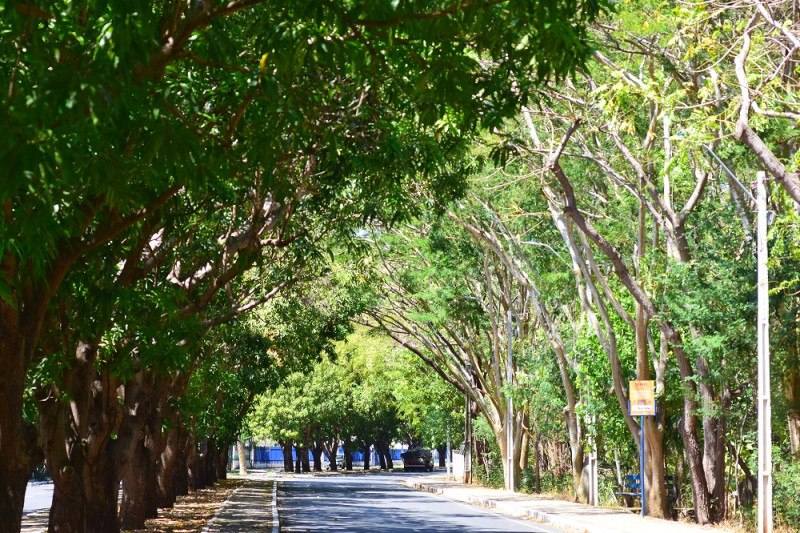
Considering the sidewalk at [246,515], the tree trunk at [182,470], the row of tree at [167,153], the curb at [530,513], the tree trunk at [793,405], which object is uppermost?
the row of tree at [167,153]

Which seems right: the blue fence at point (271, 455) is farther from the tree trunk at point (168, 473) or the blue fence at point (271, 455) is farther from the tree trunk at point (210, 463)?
the tree trunk at point (168, 473)

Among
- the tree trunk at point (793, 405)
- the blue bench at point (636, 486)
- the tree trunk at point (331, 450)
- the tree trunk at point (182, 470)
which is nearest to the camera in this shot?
the tree trunk at point (793, 405)

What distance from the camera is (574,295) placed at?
114 feet

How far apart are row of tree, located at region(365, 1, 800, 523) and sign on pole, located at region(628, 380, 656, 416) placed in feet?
2.64

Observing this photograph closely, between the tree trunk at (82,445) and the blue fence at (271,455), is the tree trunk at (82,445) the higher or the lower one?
the higher one

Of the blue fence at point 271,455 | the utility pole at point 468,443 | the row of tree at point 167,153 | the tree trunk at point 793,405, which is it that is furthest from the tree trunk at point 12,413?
the blue fence at point 271,455

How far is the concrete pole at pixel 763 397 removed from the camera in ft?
61.7

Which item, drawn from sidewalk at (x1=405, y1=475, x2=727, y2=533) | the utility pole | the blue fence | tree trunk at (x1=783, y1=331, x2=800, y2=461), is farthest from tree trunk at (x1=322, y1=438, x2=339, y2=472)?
tree trunk at (x1=783, y1=331, x2=800, y2=461)

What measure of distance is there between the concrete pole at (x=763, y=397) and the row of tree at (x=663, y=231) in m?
0.38

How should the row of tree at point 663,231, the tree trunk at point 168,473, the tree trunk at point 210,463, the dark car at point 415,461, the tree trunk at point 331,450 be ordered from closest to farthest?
the row of tree at point 663,231 → the tree trunk at point 168,473 → the tree trunk at point 210,463 → the tree trunk at point 331,450 → the dark car at point 415,461

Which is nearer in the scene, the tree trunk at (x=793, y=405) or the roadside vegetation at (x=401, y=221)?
the roadside vegetation at (x=401, y=221)

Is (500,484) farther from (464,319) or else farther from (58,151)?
(58,151)

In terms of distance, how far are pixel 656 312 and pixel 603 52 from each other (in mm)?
6159

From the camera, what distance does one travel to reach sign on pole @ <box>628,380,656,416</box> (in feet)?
81.7
